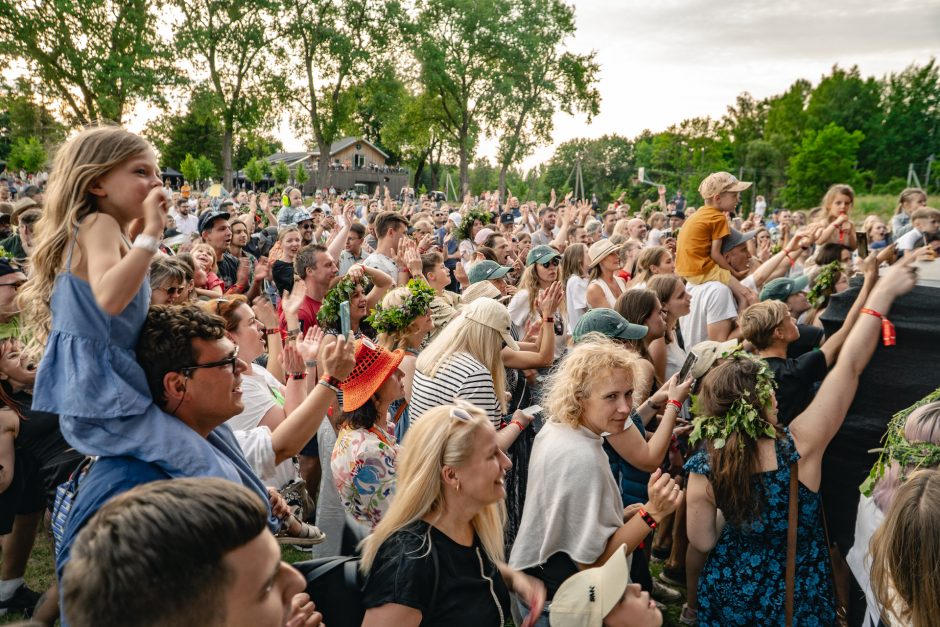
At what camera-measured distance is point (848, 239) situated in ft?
21.7

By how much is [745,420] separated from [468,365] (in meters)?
1.56

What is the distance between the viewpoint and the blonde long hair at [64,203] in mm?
2109

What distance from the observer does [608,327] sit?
176 inches

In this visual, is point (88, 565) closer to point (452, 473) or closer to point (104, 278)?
point (104, 278)

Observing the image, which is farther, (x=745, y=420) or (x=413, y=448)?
(x=745, y=420)

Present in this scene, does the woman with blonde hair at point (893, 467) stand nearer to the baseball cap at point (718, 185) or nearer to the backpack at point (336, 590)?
the backpack at point (336, 590)

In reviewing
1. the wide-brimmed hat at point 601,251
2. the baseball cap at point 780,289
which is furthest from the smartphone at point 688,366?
the wide-brimmed hat at point 601,251

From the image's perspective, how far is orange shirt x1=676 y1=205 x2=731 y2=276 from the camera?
6367 mm

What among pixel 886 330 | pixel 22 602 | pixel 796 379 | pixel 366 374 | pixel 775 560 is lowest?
pixel 22 602

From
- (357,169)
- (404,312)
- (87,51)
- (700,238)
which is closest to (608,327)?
(404,312)

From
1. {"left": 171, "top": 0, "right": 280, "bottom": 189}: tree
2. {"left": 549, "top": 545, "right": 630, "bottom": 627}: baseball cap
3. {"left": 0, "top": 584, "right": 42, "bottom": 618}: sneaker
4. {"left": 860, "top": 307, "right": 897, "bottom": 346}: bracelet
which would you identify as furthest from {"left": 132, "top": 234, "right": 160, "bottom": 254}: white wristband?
{"left": 171, "top": 0, "right": 280, "bottom": 189}: tree

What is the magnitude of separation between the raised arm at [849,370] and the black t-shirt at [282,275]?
5.98 meters

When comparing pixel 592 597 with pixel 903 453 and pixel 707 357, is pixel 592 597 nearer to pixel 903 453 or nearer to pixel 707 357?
pixel 903 453

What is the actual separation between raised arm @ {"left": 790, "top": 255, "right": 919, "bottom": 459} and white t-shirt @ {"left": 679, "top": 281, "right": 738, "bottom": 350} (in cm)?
279
